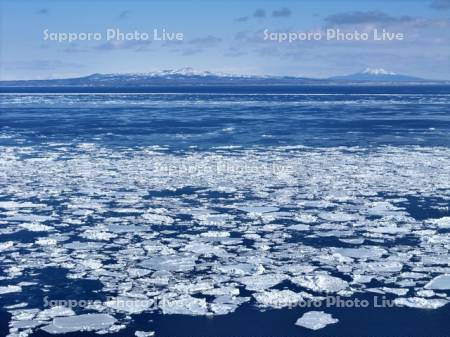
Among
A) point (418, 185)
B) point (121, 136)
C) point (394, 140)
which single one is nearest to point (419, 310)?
point (418, 185)

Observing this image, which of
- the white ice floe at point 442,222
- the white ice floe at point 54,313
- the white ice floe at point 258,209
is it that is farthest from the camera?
the white ice floe at point 258,209

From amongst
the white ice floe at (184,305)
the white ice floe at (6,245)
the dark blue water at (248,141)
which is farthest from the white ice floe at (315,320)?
the white ice floe at (6,245)

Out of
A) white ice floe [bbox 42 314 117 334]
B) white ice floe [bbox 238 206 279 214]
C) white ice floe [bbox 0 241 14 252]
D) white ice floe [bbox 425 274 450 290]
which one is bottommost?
white ice floe [bbox 42 314 117 334]

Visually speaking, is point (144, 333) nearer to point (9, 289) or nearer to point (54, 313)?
point (54, 313)

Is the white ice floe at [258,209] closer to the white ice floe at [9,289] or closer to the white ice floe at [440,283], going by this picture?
the white ice floe at [440,283]

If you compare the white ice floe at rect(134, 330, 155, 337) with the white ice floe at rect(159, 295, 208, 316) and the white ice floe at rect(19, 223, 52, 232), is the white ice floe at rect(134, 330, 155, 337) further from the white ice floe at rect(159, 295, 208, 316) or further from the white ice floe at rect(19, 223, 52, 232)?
the white ice floe at rect(19, 223, 52, 232)

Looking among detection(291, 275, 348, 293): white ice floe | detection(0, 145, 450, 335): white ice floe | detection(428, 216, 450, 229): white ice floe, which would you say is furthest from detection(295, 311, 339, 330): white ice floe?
detection(428, 216, 450, 229): white ice floe

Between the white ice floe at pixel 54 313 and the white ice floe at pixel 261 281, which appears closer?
the white ice floe at pixel 54 313

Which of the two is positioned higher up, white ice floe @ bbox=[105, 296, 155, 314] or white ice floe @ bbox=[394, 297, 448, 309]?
white ice floe @ bbox=[105, 296, 155, 314]
